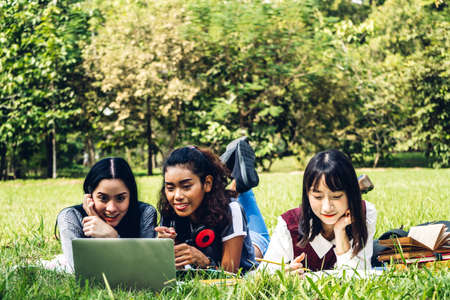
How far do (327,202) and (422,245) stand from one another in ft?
2.72

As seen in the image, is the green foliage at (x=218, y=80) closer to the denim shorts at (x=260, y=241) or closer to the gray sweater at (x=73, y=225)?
the denim shorts at (x=260, y=241)

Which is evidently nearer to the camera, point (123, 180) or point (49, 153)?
point (123, 180)

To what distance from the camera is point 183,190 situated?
313 cm

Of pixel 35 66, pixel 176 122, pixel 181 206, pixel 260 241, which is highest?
pixel 35 66

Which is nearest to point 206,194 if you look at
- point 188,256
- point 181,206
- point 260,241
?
point 181,206

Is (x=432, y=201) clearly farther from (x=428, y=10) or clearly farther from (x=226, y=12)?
(x=428, y=10)

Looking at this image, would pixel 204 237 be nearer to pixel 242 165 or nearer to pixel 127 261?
pixel 127 261

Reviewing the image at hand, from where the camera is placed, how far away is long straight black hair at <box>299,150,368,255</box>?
289 centimetres

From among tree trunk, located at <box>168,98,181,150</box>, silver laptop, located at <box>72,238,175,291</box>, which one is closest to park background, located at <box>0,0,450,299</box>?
tree trunk, located at <box>168,98,181,150</box>

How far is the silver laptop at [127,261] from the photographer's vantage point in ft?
7.79

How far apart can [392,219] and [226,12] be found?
11.7 meters

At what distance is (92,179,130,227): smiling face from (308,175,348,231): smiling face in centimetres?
123

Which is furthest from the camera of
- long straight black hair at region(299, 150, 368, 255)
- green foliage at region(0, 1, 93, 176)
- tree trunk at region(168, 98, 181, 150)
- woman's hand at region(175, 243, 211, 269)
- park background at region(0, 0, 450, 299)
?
tree trunk at region(168, 98, 181, 150)

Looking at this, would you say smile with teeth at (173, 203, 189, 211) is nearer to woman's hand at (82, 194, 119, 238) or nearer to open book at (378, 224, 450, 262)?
woman's hand at (82, 194, 119, 238)
